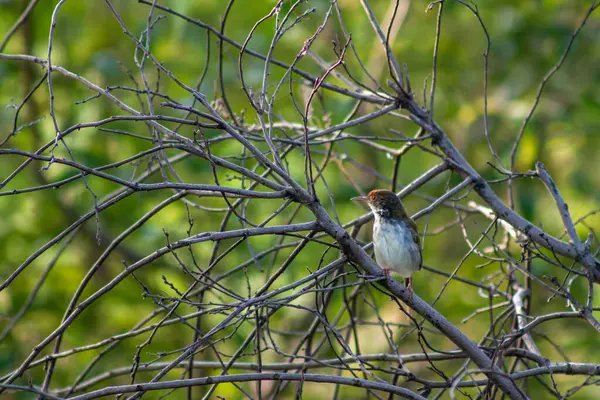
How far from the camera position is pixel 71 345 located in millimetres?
6570

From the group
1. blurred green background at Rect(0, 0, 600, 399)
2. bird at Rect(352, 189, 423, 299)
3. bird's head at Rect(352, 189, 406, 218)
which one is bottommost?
bird at Rect(352, 189, 423, 299)

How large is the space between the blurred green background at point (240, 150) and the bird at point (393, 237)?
144cm

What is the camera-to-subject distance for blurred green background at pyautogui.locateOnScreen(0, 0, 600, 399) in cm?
664

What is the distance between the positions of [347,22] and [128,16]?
2561 mm

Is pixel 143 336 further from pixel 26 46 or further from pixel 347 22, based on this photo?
pixel 347 22

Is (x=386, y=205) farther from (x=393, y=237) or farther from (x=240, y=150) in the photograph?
(x=240, y=150)

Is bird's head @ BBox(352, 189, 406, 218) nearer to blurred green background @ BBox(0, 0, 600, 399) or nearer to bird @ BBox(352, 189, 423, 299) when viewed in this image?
bird @ BBox(352, 189, 423, 299)

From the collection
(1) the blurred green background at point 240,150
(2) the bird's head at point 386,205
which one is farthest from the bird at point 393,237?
(1) the blurred green background at point 240,150

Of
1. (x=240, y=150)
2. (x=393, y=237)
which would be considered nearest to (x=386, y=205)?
(x=393, y=237)

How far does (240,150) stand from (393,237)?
2836mm

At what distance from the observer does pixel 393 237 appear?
14.6ft

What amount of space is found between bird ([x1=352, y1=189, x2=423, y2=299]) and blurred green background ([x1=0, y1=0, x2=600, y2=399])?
1436mm

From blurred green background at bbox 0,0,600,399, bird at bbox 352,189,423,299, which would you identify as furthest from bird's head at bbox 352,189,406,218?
blurred green background at bbox 0,0,600,399

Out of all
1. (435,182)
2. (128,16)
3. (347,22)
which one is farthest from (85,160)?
(347,22)
